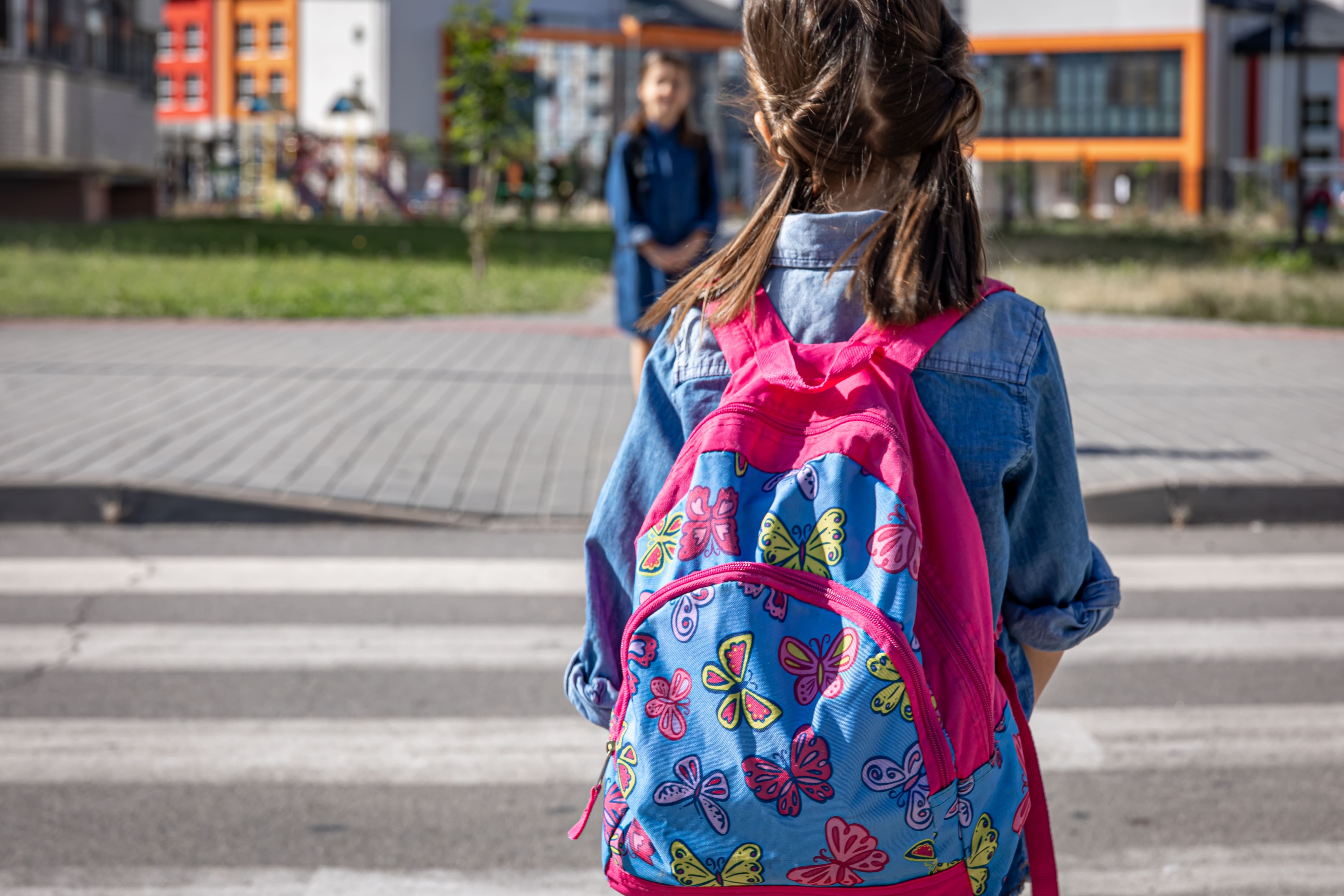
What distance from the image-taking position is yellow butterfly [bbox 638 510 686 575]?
1426mm

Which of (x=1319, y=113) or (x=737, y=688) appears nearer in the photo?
(x=737, y=688)

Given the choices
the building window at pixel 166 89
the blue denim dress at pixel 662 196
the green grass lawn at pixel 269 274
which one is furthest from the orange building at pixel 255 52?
the blue denim dress at pixel 662 196

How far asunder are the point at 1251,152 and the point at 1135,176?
23.3ft

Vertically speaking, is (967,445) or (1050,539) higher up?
(967,445)

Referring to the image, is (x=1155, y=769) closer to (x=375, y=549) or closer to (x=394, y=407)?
(x=375, y=549)

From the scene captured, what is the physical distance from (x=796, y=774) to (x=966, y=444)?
43cm

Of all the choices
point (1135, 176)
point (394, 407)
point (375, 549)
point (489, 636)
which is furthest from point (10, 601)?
point (1135, 176)

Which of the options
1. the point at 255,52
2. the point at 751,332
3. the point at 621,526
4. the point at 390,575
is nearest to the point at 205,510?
the point at 390,575

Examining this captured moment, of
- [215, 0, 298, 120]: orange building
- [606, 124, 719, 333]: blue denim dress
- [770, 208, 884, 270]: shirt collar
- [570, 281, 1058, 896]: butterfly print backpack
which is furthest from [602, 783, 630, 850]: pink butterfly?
[215, 0, 298, 120]: orange building

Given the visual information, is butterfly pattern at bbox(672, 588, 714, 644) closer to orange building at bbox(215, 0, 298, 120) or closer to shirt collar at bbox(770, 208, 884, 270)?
shirt collar at bbox(770, 208, 884, 270)

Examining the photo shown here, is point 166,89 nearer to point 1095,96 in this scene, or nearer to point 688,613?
point 1095,96

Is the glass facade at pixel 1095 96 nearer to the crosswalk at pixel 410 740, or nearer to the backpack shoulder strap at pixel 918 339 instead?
the crosswalk at pixel 410 740

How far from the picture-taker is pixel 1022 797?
1.51m

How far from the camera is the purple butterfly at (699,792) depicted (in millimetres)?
1362
